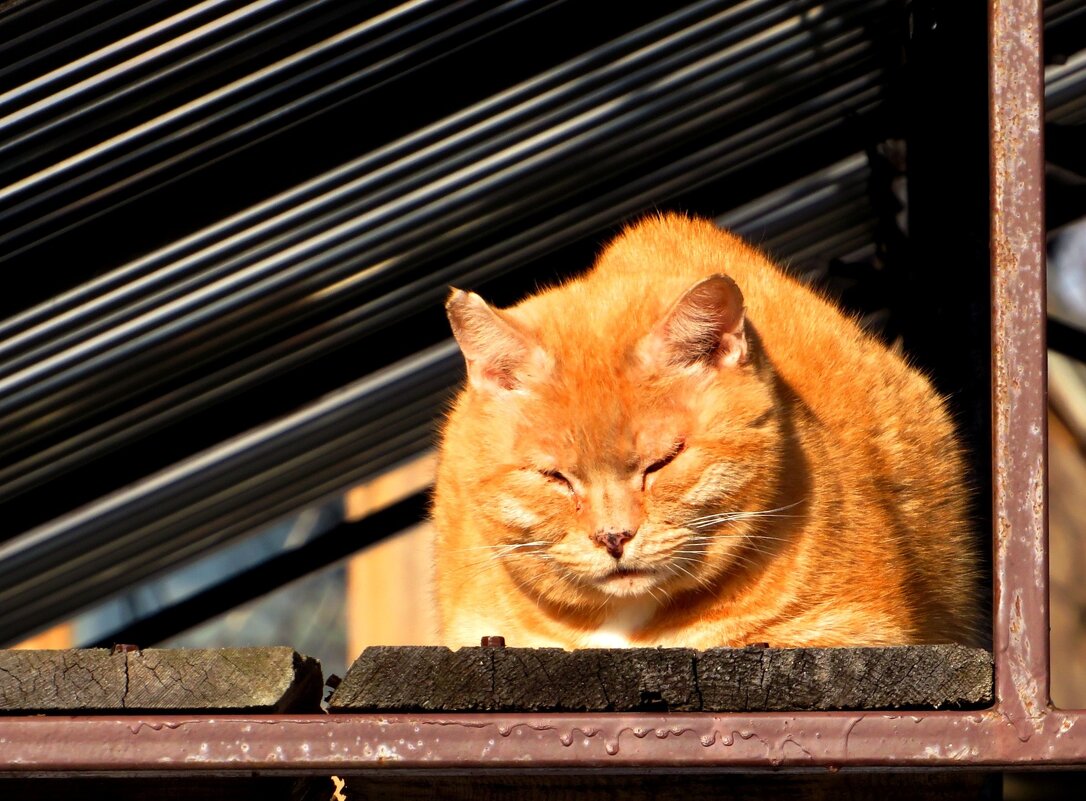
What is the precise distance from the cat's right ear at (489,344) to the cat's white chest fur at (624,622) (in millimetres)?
509

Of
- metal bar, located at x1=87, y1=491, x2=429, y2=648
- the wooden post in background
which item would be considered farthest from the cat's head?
the wooden post in background

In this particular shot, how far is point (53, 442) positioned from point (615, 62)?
1.82m

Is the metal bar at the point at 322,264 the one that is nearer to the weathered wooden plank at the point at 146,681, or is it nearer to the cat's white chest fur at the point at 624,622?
the cat's white chest fur at the point at 624,622

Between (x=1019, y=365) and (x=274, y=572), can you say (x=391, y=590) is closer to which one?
(x=274, y=572)

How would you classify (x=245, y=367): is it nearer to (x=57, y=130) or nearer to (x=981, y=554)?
(x=57, y=130)

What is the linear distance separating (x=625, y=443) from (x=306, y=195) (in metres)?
1.18

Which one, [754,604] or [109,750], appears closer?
[109,750]

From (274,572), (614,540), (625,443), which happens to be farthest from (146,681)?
(274,572)

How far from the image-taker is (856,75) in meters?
Answer: 4.30

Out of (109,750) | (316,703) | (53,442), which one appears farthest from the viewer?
(53,442)

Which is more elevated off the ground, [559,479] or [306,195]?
[306,195]

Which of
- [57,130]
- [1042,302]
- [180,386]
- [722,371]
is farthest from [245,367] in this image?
[1042,302]

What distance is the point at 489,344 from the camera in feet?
8.97

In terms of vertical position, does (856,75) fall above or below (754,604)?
above
